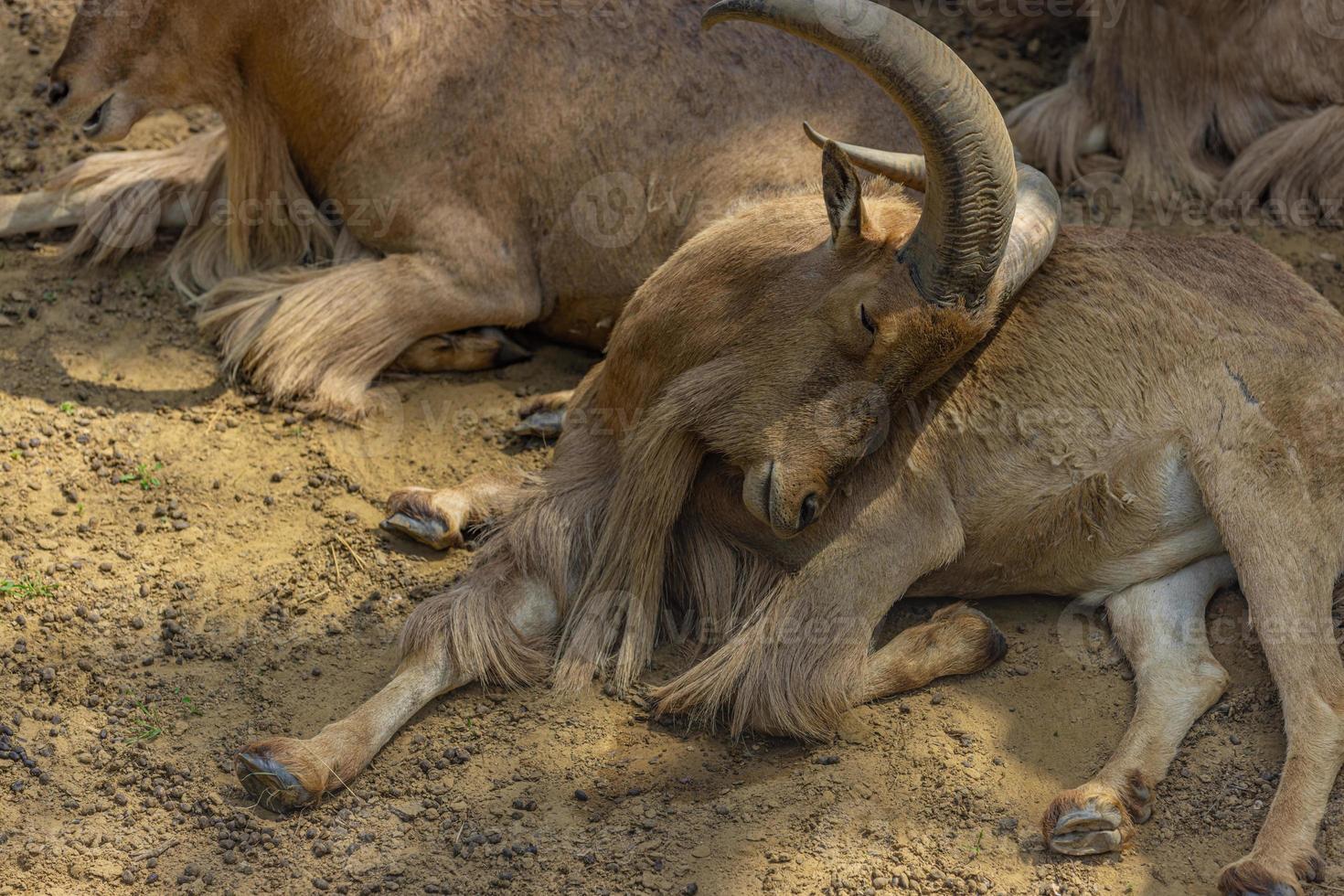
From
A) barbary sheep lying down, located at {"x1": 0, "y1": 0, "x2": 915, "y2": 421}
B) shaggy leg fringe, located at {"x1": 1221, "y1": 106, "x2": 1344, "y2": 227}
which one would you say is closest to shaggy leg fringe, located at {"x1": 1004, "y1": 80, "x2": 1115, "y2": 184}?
shaggy leg fringe, located at {"x1": 1221, "y1": 106, "x2": 1344, "y2": 227}

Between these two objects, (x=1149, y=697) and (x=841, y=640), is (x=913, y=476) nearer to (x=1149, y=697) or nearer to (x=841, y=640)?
(x=841, y=640)

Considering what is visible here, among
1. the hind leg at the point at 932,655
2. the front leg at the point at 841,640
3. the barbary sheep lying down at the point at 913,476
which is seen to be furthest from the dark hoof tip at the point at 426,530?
the hind leg at the point at 932,655

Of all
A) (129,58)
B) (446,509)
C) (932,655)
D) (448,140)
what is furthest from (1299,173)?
(129,58)

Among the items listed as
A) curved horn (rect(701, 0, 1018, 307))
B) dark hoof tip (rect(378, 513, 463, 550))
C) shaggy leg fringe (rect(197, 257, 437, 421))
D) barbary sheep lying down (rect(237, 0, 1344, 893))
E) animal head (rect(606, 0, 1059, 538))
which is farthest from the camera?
shaggy leg fringe (rect(197, 257, 437, 421))

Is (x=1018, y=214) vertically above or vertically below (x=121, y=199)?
above

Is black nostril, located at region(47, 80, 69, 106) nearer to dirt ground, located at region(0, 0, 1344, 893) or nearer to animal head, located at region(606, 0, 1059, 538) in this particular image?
dirt ground, located at region(0, 0, 1344, 893)

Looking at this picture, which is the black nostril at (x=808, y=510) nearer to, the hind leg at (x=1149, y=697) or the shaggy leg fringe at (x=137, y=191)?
the hind leg at (x=1149, y=697)

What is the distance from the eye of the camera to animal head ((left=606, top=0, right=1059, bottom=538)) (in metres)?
3.68

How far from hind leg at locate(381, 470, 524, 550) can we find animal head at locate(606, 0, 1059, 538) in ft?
2.20

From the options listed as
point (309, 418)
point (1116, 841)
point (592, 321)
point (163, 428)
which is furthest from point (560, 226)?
point (1116, 841)

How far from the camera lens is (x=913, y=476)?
4.25 m

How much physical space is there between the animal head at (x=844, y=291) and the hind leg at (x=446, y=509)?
2.20ft

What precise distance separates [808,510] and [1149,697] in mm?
1055

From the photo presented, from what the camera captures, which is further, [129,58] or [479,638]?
[129,58]
